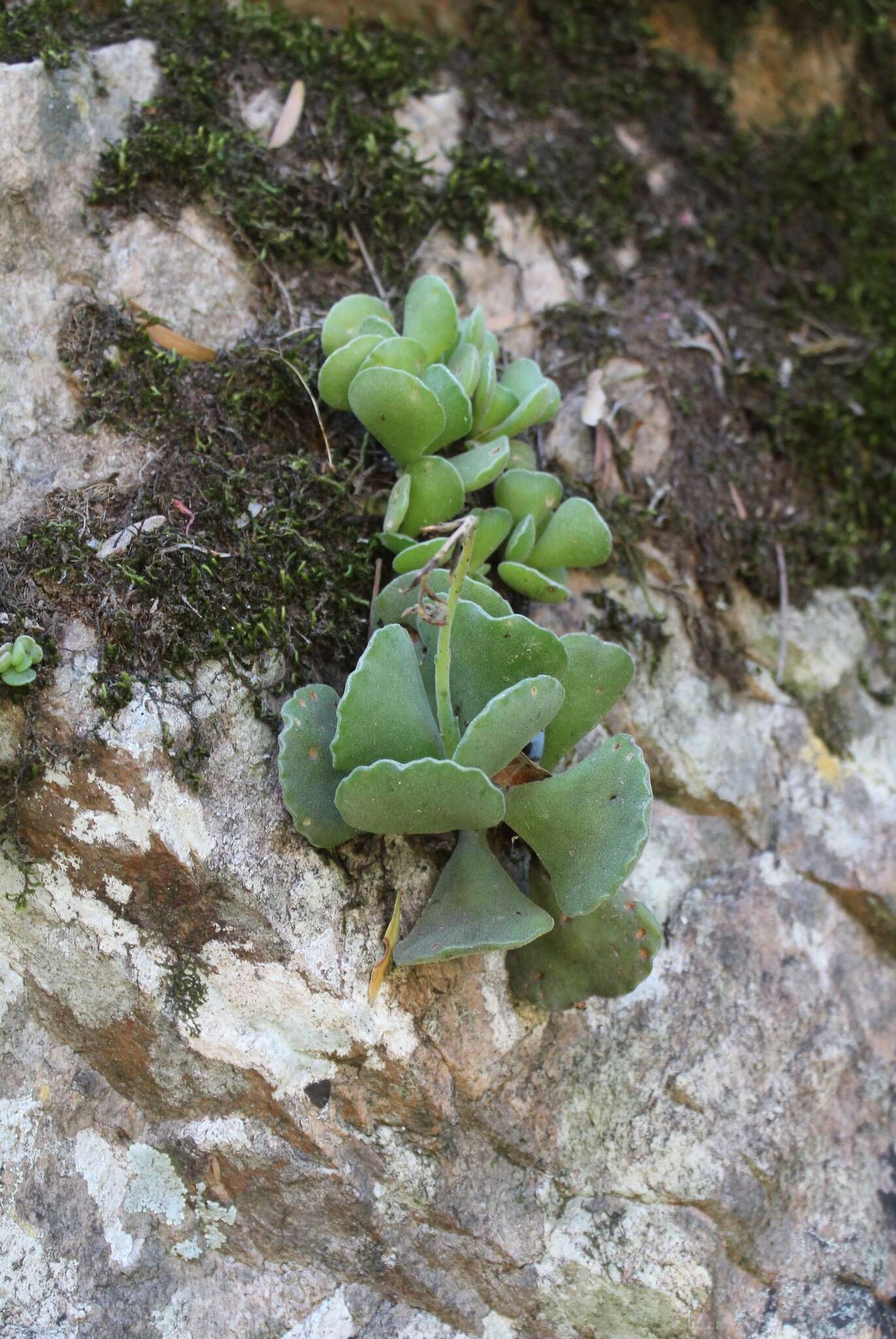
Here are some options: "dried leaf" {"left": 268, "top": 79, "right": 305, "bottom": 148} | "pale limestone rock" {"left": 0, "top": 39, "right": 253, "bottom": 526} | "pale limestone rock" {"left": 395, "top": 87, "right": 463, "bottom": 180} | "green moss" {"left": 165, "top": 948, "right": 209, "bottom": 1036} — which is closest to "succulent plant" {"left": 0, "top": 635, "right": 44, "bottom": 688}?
"pale limestone rock" {"left": 0, "top": 39, "right": 253, "bottom": 526}

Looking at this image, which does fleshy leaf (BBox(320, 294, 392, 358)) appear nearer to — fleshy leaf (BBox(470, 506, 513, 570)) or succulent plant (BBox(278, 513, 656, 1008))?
fleshy leaf (BBox(470, 506, 513, 570))

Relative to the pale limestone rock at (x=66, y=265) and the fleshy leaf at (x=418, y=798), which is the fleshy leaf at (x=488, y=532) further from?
the pale limestone rock at (x=66, y=265)

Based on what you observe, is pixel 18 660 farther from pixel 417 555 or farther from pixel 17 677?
pixel 417 555

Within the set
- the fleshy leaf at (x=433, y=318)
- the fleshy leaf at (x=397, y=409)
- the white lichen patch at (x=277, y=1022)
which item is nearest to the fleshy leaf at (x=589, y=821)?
the white lichen patch at (x=277, y=1022)

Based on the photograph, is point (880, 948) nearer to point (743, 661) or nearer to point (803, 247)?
point (743, 661)

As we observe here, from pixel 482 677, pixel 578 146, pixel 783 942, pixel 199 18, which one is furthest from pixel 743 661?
pixel 199 18

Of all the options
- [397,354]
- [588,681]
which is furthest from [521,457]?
[588,681]
